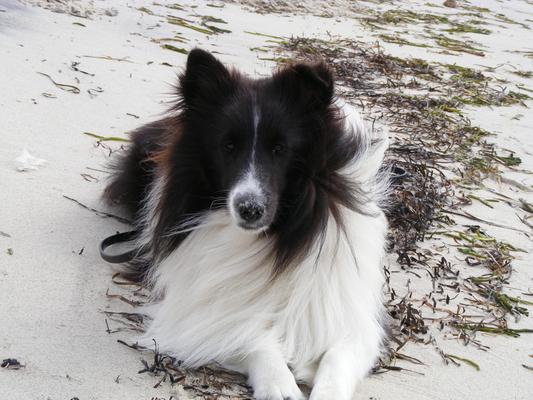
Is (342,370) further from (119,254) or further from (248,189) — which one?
(119,254)

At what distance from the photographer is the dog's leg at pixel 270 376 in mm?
2650

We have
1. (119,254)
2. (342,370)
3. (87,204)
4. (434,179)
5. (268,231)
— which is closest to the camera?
(342,370)

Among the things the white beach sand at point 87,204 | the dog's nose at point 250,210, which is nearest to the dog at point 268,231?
the dog's nose at point 250,210

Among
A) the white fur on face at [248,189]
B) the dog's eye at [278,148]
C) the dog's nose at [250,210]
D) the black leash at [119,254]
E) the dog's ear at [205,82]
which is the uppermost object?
the dog's ear at [205,82]

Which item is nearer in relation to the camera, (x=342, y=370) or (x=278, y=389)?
(x=278, y=389)

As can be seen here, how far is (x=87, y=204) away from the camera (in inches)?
169

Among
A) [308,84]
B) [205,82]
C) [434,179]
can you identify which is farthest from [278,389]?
[434,179]

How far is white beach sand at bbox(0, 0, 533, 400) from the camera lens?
2.81 metres

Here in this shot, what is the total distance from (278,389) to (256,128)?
109 cm

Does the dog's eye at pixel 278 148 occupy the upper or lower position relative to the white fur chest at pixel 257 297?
upper

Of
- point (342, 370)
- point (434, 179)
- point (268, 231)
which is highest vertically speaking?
point (268, 231)

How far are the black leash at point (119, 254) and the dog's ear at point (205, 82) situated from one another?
3.27 ft

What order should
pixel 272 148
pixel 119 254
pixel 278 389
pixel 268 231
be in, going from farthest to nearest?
1. pixel 119 254
2. pixel 268 231
3. pixel 272 148
4. pixel 278 389

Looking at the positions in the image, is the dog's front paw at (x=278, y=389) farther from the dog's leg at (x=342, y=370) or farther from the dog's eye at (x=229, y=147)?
the dog's eye at (x=229, y=147)
